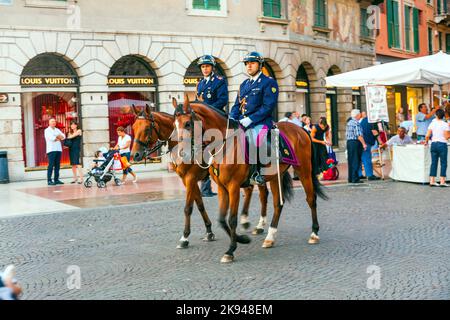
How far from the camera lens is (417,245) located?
335 inches

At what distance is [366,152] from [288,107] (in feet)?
31.4

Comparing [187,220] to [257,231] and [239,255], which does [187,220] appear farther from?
[257,231]

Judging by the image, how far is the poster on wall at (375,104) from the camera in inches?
706

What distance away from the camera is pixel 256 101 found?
28.0 ft

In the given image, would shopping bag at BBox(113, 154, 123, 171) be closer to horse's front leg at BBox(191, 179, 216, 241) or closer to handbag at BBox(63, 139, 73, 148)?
handbag at BBox(63, 139, 73, 148)

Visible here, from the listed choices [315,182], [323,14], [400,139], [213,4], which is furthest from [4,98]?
[323,14]

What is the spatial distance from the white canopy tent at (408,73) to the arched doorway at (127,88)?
26.1 feet

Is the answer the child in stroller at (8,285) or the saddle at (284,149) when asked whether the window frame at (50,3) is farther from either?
the child in stroller at (8,285)

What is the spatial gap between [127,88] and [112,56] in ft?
4.29

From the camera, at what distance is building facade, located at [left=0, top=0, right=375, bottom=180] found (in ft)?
68.0

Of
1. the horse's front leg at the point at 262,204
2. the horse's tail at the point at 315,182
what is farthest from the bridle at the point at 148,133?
the horse's tail at the point at 315,182
